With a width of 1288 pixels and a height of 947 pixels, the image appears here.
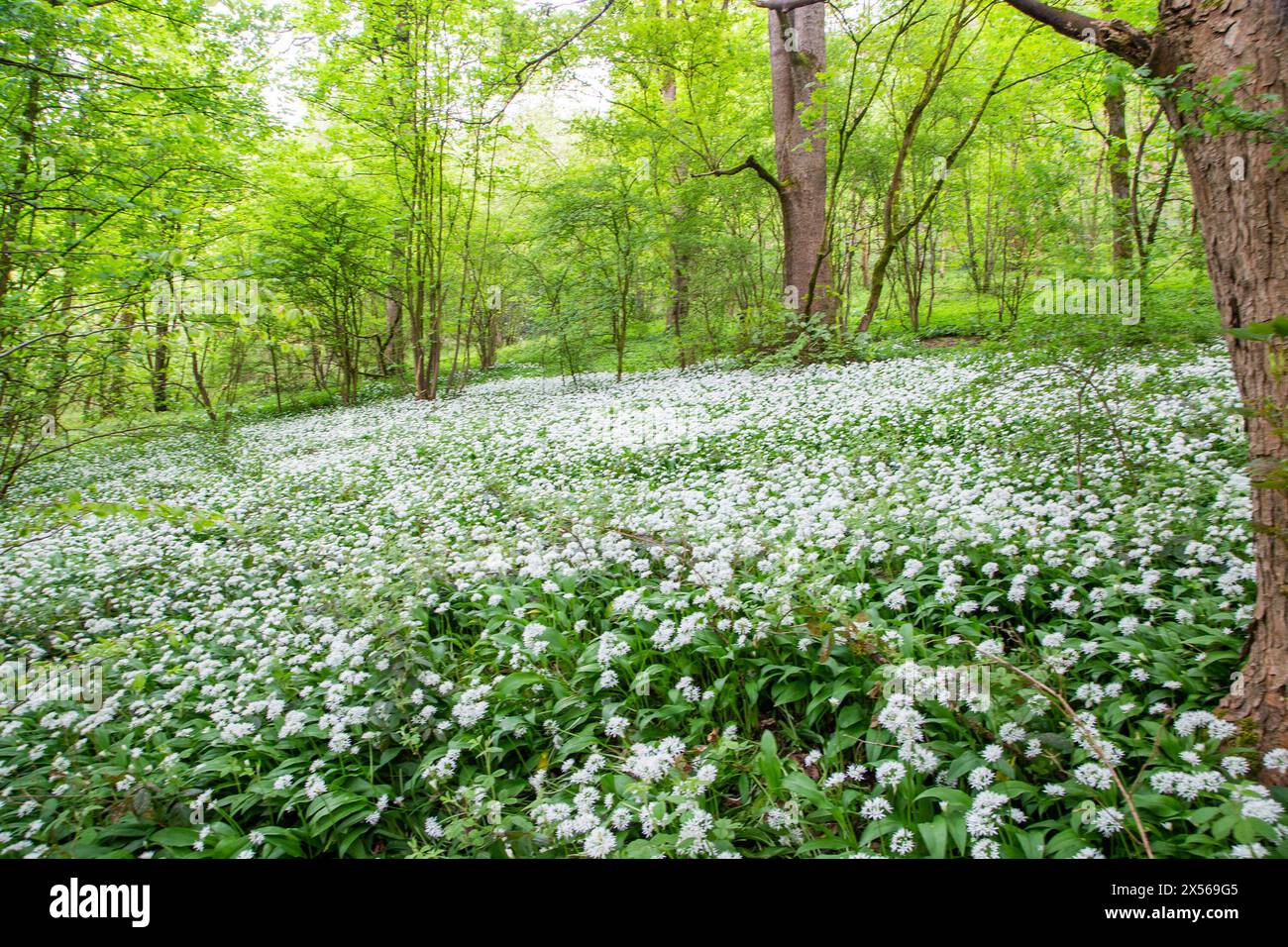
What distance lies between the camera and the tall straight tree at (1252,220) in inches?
74.9

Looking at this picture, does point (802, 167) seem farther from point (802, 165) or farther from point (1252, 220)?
point (1252, 220)

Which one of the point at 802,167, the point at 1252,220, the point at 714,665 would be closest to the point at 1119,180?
the point at 802,167

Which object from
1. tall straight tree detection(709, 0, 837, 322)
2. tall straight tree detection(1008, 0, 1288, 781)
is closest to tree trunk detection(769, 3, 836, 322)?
Answer: tall straight tree detection(709, 0, 837, 322)

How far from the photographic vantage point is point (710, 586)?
10.1ft

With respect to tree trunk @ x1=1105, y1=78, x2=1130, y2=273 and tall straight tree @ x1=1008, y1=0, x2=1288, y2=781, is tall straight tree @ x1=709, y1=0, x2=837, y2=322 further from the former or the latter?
tall straight tree @ x1=1008, y1=0, x2=1288, y2=781

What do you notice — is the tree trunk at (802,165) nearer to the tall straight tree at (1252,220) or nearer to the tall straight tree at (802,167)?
the tall straight tree at (802,167)

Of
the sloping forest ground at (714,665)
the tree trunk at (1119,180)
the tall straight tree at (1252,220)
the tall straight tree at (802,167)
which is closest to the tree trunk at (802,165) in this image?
the tall straight tree at (802,167)

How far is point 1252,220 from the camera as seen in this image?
2.00 m

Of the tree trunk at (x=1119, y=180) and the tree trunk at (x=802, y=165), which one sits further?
the tree trunk at (x=802, y=165)

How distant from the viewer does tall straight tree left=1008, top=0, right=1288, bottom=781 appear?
1902mm

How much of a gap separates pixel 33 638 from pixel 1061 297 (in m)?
7.82

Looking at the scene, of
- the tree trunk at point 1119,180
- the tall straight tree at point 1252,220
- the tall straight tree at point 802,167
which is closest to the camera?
the tall straight tree at point 1252,220
